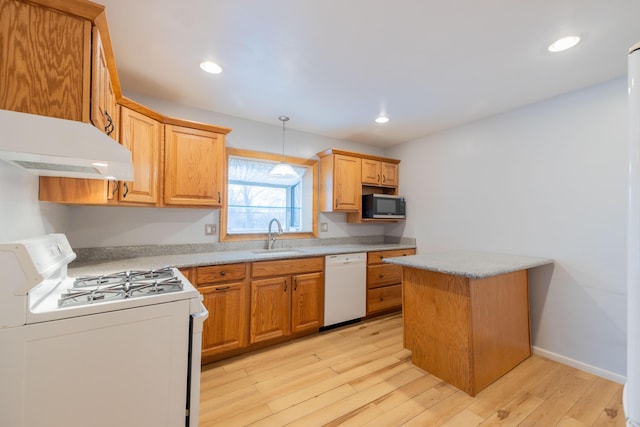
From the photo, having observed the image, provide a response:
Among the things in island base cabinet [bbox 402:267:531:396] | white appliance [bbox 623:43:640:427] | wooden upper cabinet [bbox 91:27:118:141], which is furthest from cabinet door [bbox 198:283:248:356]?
white appliance [bbox 623:43:640:427]

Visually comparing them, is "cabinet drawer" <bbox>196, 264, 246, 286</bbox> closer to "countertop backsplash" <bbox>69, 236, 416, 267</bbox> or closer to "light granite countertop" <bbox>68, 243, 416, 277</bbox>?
"light granite countertop" <bbox>68, 243, 416, 277</bbox>

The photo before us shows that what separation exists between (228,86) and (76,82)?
1.32m

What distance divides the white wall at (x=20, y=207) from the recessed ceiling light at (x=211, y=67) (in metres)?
1.26

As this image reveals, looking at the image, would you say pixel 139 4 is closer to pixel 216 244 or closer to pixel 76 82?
pixel 76 82

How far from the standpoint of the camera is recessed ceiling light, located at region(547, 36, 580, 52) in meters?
1.68

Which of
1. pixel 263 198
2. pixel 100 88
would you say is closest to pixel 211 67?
pixel 100 88

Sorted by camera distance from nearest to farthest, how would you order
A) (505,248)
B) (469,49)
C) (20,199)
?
(20,199), (469,49), (505,248)

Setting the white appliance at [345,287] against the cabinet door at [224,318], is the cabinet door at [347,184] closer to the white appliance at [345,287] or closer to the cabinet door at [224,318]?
the white appliance at [345,287]

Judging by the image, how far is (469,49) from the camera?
5.86ft

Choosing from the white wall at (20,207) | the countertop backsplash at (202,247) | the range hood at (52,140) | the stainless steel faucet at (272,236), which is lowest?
the countertop backsplash at (202,247)

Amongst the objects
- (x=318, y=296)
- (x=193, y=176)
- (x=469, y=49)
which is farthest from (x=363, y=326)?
(x=469, y=49)

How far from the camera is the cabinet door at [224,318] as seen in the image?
7.35ft

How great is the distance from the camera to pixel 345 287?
120 inches

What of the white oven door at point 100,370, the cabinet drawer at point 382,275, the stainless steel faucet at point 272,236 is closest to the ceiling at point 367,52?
the stainless steel faucet at point 272,236
